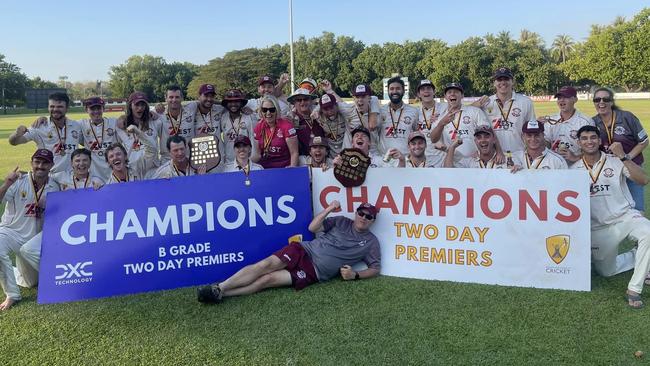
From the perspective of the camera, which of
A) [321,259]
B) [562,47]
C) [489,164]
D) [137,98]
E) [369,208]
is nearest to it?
[321,259]

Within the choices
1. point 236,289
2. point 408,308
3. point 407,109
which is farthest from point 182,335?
point 407,109

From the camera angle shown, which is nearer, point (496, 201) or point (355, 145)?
point (496, 201)

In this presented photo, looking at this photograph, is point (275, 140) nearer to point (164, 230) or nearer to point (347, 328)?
point (164, 230)

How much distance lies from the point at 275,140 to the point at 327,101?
930mm

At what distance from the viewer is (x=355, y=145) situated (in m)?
6.42

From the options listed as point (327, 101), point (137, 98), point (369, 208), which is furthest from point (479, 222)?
point (137, 98)

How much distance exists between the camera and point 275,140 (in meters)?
6.88

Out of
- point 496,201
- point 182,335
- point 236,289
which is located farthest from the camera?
point 496,201

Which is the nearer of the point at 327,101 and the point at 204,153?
the point at 204,153

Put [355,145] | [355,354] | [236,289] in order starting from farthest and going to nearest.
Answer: [355,145] → [236,289] → [355,354]

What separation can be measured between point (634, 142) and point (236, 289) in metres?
5.18

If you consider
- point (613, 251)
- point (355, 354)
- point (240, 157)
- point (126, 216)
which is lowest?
point (355, 354)

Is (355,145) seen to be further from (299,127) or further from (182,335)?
(182,335)

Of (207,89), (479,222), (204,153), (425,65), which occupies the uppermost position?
(425,65)
